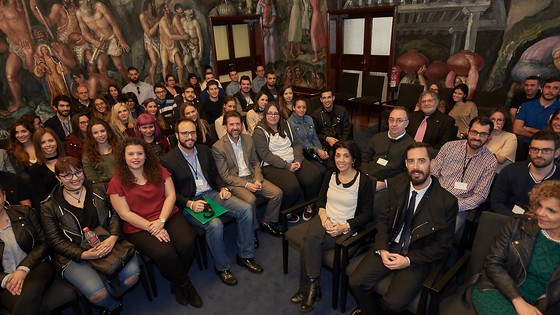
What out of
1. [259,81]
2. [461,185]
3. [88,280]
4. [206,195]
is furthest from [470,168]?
[259,81]

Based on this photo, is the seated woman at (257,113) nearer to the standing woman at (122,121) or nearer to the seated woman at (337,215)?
the standing woman at (122,121)

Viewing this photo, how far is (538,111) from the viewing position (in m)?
4.82

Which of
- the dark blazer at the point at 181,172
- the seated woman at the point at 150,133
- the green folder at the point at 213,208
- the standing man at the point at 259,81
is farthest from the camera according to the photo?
the standing man at the point at 259,81

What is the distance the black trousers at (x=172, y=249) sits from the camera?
2973 mm

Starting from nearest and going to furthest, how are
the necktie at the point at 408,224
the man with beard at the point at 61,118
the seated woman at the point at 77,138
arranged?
1. the necktie at the point at 408,224
2. the seated woman at the point at 77,138
3. the man with beard at the point at 61,118

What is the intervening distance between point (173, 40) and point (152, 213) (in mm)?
6767

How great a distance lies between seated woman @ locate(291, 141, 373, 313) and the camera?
293 cm

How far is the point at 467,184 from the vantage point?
3.29 meters

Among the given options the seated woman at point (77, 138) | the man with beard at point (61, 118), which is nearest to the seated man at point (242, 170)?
the seated woman at point (77, 138)

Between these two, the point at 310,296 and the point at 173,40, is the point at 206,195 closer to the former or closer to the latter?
the point at 310,296

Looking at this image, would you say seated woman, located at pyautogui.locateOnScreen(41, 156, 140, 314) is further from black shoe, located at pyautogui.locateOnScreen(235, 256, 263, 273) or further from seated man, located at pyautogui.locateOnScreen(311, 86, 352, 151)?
seated man, located at pyautogui.locateOnScreen(311, 86, 352, 151)

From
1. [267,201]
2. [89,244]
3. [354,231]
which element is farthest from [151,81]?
[354,231]

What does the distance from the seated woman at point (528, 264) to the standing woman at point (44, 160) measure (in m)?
4.15

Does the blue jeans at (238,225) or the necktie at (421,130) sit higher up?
the necktie at (421,130)
